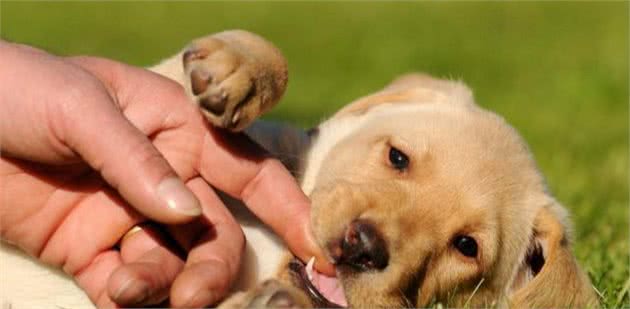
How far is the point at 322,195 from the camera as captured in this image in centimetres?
416

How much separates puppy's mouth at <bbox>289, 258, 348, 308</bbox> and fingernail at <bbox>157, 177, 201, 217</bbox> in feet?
2.37

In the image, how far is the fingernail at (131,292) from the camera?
3203 millimetres

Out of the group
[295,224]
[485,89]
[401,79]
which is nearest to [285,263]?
[295,224]

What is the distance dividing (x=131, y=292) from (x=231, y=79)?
86 centimetres

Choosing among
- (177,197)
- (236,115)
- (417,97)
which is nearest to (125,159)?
(177,197)

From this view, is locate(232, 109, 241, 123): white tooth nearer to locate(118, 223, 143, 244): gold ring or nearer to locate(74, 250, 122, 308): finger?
locate(118, 223, 143, 244): gold ring

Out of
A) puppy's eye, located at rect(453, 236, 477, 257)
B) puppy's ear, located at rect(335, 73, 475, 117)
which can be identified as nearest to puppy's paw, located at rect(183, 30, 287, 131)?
puppy's eye, located at rect(453, 236, 477, 257)

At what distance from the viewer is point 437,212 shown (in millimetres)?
4199

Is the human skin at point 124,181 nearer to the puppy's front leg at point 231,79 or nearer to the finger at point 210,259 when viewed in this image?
the finger at point 210,259

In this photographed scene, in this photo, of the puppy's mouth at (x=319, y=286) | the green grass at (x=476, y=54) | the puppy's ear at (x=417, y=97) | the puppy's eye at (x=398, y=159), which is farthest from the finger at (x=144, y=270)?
the green grass at (x=476, y=54)

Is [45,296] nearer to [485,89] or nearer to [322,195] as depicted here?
[322,195]

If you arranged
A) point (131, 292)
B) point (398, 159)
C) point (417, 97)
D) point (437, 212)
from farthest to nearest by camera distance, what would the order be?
1. point (417, 97)
2. point (398, 159)
3. point (437, 212)
4. point (131, 292)

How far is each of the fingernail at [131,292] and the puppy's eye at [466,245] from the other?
1478mm

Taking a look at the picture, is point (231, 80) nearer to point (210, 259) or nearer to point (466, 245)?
point (210, 259)
